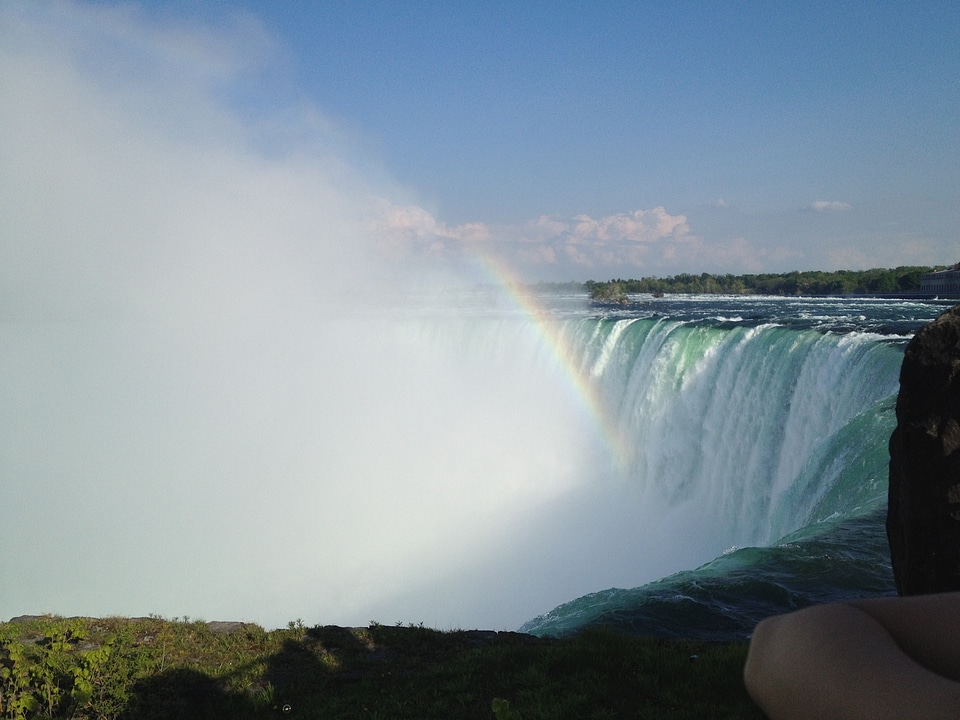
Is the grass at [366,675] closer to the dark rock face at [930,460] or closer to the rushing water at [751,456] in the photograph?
the dark rock face at [930,460]

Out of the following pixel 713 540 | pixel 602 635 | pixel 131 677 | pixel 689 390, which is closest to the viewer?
pixel 131 677

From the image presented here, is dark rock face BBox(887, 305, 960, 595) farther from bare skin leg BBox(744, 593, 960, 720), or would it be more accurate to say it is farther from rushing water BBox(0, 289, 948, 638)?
bare skin leg BBox(744, 593, 960, 720)

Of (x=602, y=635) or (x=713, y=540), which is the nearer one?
(x=602, y=635)

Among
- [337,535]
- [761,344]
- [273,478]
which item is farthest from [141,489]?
[761,344]

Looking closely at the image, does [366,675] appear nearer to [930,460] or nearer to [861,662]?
[930,460]

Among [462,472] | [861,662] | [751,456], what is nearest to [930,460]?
[861,662]

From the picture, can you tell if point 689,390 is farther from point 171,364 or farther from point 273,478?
point 171,364

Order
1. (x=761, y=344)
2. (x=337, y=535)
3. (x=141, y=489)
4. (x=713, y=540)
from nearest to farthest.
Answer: (x=713, y=540) < (x=761, y=344) < (x=337, y=535) < (x=141, y=489)
